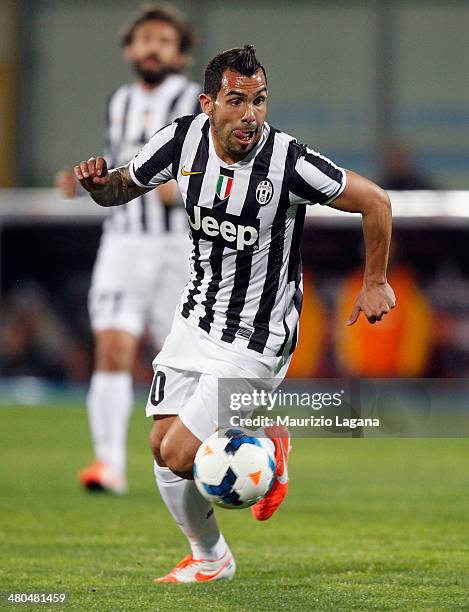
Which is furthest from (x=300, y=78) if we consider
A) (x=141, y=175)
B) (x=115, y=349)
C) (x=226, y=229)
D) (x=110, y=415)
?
(x=226, y=229)

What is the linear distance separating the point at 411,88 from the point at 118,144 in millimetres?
10031

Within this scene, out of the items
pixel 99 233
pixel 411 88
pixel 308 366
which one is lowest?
pixel 308 366

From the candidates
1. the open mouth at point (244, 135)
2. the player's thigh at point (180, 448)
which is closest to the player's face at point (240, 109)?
the open mouth at point (244, 135)

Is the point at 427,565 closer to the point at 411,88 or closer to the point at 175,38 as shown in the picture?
the point at 175,38

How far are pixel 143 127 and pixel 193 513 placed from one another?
3386 mm

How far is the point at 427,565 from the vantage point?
5012mm

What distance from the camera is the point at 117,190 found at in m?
4.83

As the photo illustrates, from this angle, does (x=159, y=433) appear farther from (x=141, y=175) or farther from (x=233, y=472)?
(x=141, y=175)

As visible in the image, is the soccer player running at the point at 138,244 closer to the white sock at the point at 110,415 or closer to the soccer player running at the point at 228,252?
the white sock at the point at 110,415

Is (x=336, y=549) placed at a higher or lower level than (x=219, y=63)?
lower

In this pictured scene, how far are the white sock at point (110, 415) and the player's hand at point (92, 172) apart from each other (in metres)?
2.96

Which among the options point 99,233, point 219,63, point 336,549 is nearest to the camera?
point 219,63

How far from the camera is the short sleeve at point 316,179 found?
15.0 feet

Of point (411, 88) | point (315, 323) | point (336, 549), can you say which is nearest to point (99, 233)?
point (315, 323)
